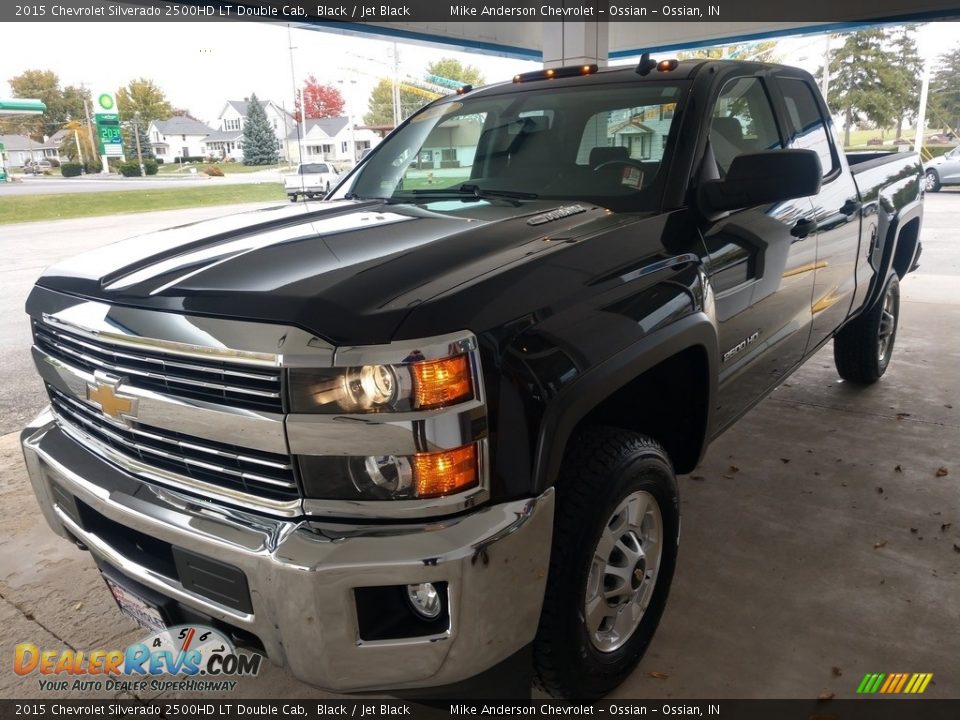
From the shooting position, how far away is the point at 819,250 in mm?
3184

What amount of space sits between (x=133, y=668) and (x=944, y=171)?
25.5 m

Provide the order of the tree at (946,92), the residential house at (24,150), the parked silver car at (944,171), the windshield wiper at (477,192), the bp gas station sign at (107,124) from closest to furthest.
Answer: the windshield wiper at (477,192) < the residential house at (24,150) < the bp gas station sign at (107,124) < the parked silver car at (944,171) < the tree at (946,92)

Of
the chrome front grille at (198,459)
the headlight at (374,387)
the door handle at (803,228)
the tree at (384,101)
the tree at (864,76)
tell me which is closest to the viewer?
the headlight at (374,387)

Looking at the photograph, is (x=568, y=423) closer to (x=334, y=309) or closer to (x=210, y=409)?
(x=334, y=309)

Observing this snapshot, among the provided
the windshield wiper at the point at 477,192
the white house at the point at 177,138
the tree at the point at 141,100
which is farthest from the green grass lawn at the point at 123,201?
the windshield wiper at the point at 477,192

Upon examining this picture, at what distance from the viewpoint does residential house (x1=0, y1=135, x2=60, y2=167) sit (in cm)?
1389

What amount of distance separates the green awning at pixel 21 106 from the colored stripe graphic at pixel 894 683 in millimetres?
14501

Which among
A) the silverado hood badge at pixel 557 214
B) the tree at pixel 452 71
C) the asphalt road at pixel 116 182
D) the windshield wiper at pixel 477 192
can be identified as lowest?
the asphalt road at pixel 116 182

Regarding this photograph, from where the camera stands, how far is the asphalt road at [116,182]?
15.8 m

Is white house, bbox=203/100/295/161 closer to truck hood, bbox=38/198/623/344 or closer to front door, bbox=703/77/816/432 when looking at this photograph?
front door, bbox=703/77/816/432

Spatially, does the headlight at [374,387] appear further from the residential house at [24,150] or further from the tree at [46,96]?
the tree at [46,96]

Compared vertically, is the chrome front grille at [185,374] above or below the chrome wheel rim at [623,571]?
above

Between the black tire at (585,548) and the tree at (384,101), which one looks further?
the tree at (384,101)

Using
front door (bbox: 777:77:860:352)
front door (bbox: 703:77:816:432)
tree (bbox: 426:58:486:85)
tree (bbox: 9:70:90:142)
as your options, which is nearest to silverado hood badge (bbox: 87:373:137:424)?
front door (bbox: 703:77:816:432)
